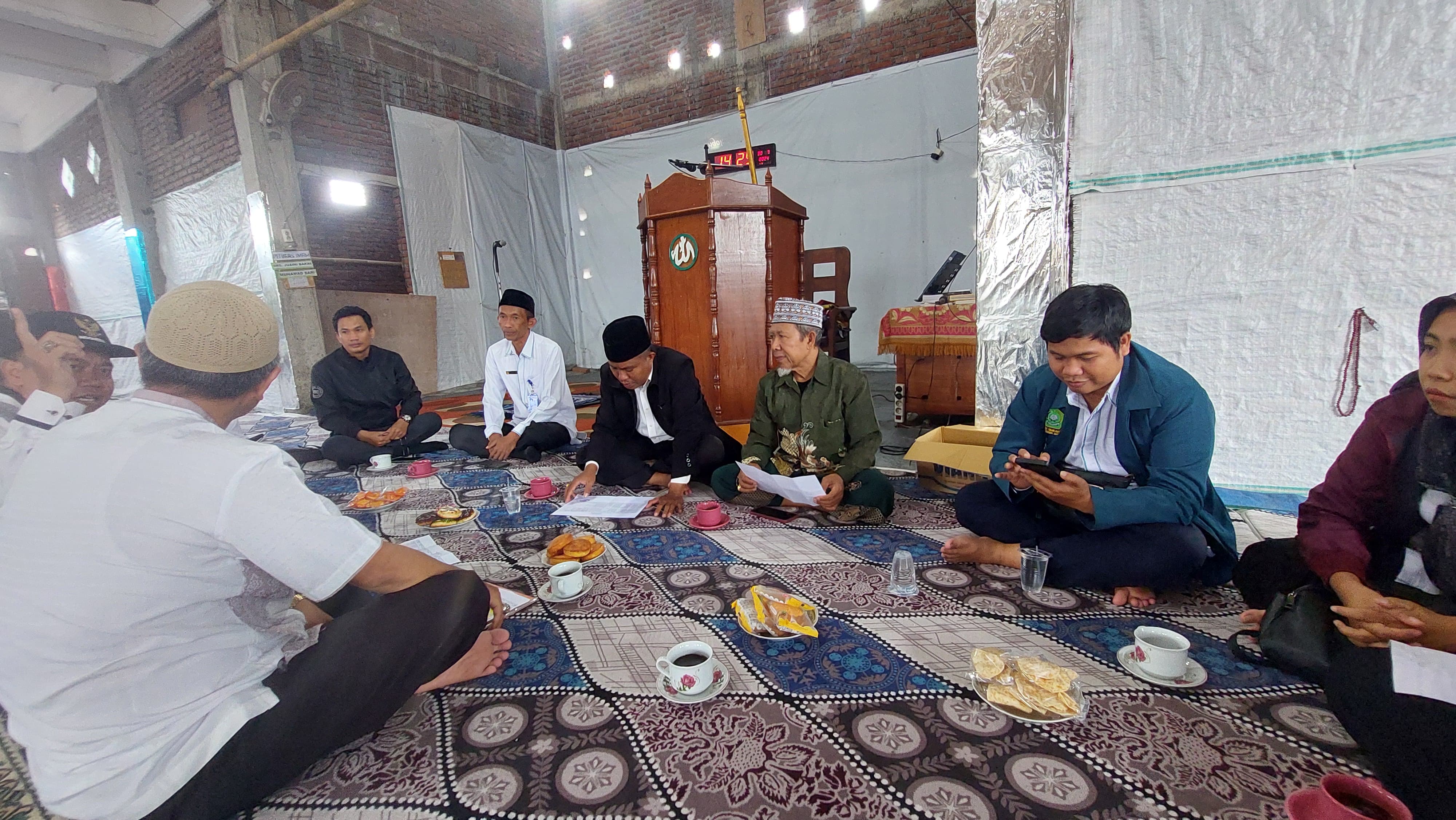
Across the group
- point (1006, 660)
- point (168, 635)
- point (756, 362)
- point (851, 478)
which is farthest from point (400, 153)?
point (1006, 660)

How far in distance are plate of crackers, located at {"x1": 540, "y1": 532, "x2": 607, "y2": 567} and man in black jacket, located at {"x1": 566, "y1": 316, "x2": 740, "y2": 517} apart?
0.61 metres

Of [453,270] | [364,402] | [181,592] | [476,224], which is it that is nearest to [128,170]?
[453,270]

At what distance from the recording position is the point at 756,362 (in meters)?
3.86

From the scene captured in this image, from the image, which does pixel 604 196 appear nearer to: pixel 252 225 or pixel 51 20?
pixel 252 225

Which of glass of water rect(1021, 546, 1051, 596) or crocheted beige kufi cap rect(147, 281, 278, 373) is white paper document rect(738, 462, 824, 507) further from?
crocheted beige kufi cap rect(147, 281, 278, 373)

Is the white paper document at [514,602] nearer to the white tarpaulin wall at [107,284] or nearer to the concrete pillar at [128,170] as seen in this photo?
the concrete pillar at [128,170]

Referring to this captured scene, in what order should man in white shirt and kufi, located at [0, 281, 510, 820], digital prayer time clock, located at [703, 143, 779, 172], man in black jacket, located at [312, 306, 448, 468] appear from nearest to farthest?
man in white shirt and kufi, located at [0, 281, 510, 820]
man in black jacket, located at [312, 306, 448, 468]
digital prayer time clock, located at [703, 143, 779, 172]

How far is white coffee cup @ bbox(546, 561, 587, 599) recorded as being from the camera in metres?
1.88

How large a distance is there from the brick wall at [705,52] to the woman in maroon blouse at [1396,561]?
612 centimetres

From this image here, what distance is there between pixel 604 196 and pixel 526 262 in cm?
149

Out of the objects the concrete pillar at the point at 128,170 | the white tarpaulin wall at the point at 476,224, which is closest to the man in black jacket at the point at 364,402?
the white tarpaulin wall at the point at 476,224

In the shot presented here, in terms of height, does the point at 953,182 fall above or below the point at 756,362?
above

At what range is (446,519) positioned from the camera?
104 inches

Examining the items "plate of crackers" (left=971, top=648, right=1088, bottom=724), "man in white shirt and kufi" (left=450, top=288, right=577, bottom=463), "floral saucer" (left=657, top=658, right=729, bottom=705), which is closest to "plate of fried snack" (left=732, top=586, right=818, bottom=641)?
"floral saucer" (left=657, top=658, right=729, bottom=705)
